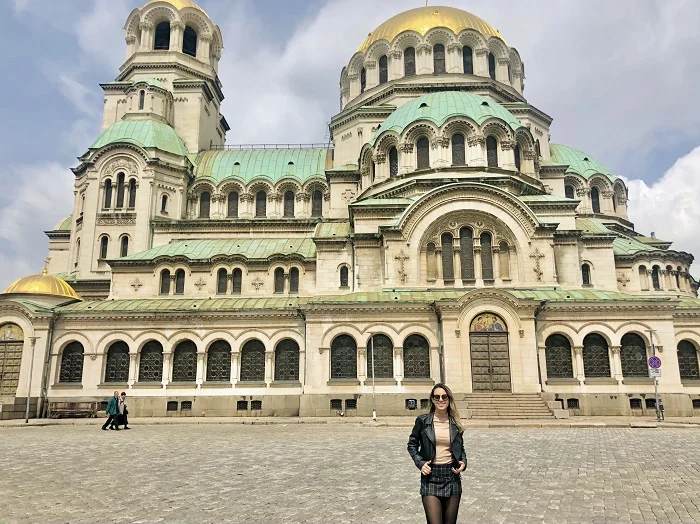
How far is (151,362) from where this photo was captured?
1287 inches

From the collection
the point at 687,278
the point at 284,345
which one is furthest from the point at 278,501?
the point at 687,278

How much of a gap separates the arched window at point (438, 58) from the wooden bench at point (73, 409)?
35983mm

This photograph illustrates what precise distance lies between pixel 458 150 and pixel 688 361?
18.9 metres

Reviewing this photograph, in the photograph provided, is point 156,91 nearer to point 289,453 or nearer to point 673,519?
point 289,453

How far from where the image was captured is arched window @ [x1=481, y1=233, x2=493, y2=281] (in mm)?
33719

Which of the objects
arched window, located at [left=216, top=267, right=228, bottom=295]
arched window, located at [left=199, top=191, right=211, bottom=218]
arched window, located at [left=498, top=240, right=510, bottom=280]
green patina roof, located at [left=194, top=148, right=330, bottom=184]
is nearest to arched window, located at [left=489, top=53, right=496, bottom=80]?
green patina roof, located at [left=194, top=148, right=330, bottom=184]

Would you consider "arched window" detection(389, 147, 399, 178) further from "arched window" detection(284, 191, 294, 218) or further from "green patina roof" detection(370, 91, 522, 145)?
"arched window" detection(284, 191, 294, 218)

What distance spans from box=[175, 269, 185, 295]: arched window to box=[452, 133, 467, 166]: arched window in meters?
19.9

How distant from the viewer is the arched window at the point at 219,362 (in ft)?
106

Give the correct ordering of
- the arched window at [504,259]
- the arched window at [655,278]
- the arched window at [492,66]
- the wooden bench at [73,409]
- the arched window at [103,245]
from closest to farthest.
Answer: the wooden bench at [73,409], the arched window at [504,259], the arched window at [655,278], the arched window at [103,245], the arched window at [492,66]

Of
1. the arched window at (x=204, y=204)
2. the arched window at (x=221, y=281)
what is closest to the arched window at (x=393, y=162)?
the arched window at (x=221, y=281)

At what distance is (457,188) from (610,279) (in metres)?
12.4

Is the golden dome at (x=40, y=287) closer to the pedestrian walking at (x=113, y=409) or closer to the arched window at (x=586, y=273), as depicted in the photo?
the pedestrian walking at (x=113, y=409)

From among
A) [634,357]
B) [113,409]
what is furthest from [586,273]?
[113,409]
